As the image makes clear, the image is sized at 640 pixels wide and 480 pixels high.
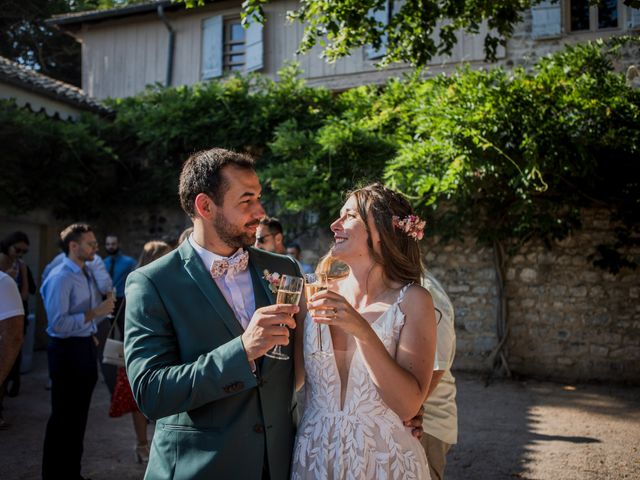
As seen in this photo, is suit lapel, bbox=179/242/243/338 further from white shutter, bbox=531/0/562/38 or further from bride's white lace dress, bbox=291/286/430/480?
white shutter, bbox=531/0/562/38

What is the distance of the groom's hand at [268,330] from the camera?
2000mm

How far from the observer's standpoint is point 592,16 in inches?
417

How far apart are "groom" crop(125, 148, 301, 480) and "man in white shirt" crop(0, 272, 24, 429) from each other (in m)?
1.46

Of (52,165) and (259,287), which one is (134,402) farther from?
(52,165)

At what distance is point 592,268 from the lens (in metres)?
9.01

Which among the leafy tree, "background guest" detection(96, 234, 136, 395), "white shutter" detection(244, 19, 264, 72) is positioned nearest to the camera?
the leafy tree

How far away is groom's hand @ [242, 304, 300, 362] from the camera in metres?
2.00

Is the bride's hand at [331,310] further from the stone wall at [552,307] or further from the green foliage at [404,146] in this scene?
the stone wall at [552,307]

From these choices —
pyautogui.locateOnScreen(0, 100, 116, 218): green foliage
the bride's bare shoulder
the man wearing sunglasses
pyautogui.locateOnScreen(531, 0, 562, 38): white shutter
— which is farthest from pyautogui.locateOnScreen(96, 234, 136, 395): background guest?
pyautogui.locateOnScreen(531, 0, 562, 38): white shutter

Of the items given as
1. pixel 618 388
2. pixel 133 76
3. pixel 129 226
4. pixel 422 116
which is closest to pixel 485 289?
pixel 618 388

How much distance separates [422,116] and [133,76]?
886 cm

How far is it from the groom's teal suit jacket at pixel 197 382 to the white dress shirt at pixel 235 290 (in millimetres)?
73

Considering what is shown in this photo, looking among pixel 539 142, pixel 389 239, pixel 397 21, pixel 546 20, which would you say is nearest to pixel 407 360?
pixel 389 239

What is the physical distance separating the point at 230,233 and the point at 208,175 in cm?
26
